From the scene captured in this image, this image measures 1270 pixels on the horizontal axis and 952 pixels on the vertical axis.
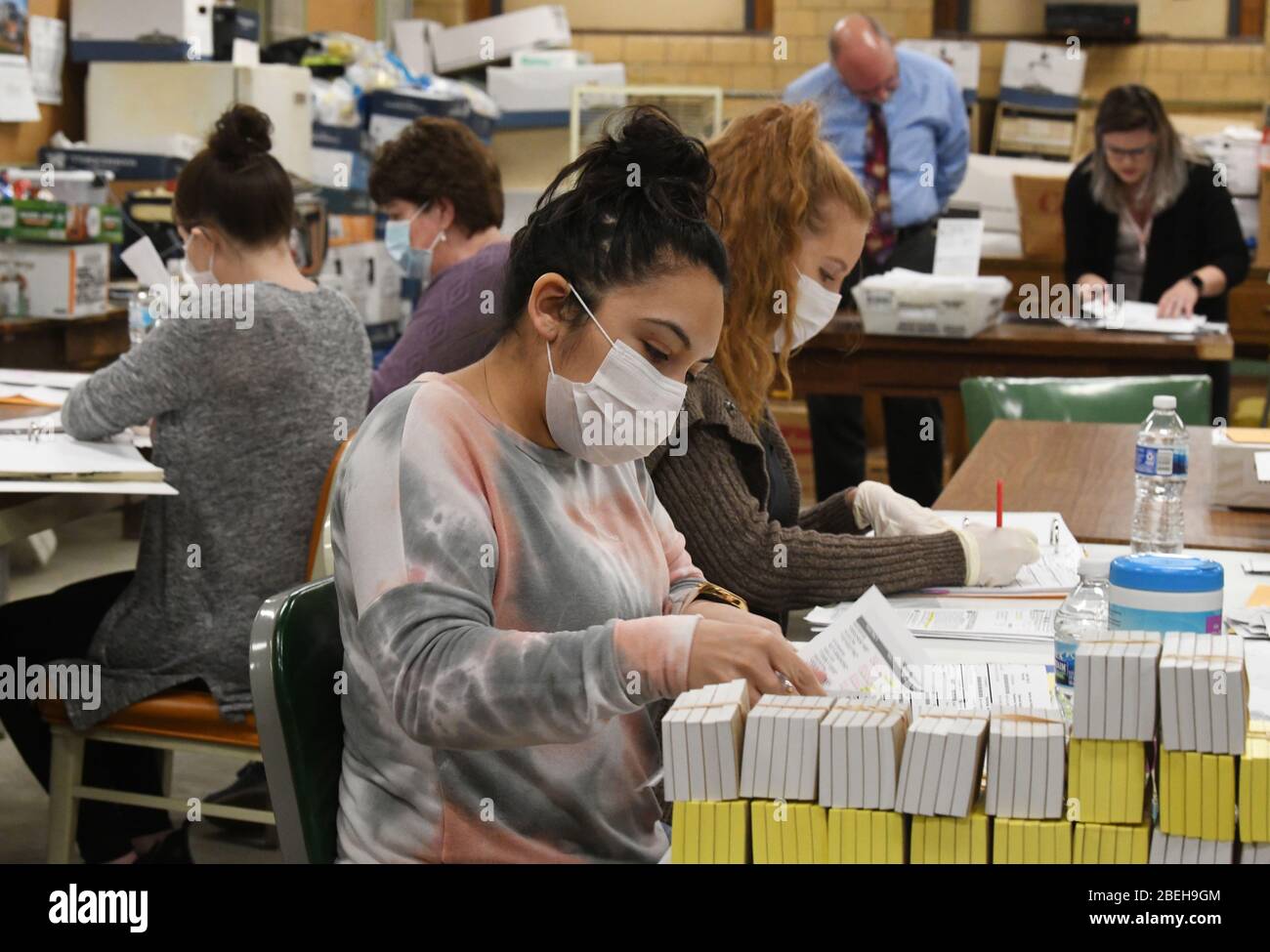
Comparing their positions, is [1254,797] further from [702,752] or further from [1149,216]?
[1149,216]

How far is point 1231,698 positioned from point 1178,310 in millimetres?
3736

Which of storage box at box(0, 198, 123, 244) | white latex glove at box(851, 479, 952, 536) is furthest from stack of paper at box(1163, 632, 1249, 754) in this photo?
storage box at box(0, 198, 123, 244)

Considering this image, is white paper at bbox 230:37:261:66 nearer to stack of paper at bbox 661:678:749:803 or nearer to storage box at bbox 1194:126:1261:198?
storage box at bbox 1194:126:1261:198

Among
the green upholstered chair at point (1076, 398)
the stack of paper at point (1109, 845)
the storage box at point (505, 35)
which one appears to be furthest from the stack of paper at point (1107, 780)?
the storage box at point (505, 35)

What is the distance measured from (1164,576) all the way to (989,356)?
2.83m

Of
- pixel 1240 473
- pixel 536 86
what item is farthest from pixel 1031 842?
pixel 536 86

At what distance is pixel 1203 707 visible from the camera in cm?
106

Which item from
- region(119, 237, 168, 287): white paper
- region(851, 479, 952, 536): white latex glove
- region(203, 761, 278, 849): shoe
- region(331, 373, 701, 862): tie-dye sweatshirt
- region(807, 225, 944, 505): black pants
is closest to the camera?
region(331, 373, 701, 862): tie-dye sweatshirt

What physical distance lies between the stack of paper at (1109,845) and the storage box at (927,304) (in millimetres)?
3231

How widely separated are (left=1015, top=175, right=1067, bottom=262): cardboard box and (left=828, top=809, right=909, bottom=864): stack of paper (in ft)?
18.3

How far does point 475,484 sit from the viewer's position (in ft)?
4.50

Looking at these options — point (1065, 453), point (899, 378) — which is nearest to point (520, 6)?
point (899, 378)

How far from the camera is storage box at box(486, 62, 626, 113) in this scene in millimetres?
7500

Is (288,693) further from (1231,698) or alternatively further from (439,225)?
(439,225)
